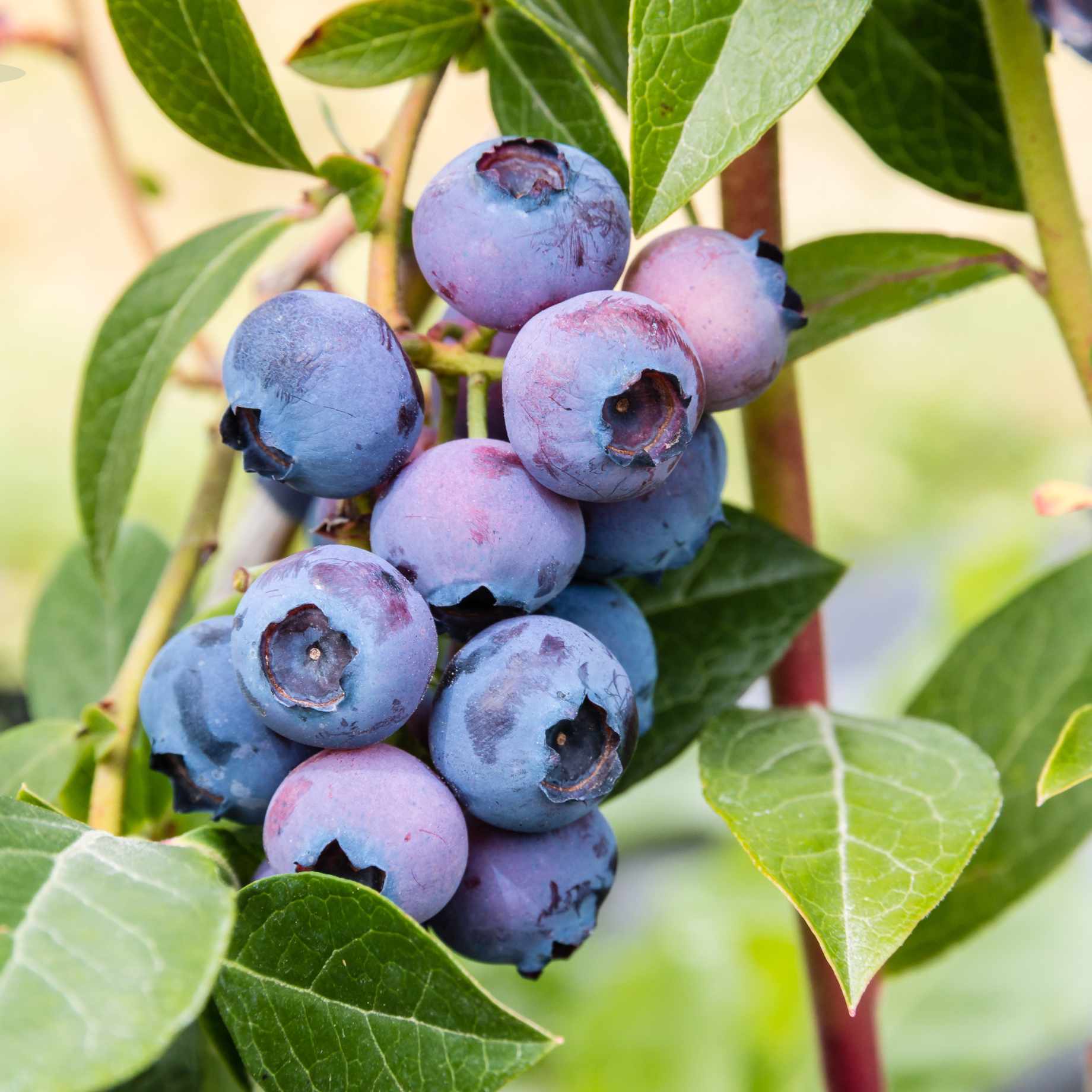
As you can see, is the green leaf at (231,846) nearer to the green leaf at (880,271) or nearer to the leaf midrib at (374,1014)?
the leaf midrib at (374,1014)

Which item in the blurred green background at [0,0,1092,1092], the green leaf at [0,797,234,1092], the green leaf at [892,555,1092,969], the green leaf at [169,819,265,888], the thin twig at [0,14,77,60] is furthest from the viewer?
the blurred green background at [0,0,1092,1092]

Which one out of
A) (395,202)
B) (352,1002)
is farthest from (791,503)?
(352,1002)

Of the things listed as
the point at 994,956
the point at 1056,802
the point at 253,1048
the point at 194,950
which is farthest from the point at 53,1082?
the point at 994,956

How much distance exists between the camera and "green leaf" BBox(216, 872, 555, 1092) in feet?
1.61

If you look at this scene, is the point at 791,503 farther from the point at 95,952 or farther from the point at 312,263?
the point at 95,952

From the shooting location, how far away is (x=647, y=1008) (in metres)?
1.77

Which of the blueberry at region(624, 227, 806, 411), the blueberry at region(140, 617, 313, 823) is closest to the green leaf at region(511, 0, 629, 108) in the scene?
the blueberry at region(624, 227, 806, 411)

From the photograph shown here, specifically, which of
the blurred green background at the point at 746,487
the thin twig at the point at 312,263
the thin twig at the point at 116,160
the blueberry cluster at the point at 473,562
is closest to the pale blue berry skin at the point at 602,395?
the blueberry cluster at the point at 473,562

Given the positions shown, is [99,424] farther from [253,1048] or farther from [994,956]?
[994,956]

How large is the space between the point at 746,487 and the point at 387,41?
133cm

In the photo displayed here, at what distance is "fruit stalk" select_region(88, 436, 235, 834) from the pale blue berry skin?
10.3 inches

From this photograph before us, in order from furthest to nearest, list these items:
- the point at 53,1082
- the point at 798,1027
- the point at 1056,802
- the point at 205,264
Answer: the point at 798,1027
the point at 1056,802
the point at 205,264
the point at 53,1082

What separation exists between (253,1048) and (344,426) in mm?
272

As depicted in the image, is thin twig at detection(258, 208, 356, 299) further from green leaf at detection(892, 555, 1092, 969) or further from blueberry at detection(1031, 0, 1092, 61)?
green leaf at detection(892, 555, 1092, 969)
